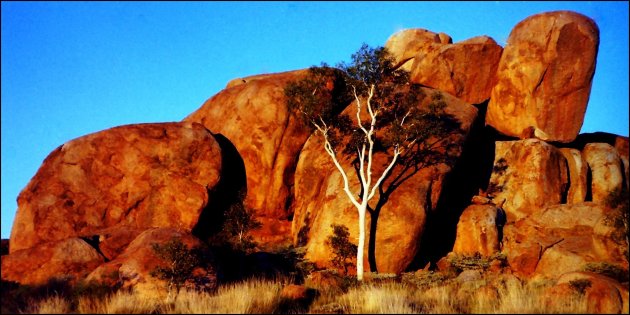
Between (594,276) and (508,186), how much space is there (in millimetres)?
20240

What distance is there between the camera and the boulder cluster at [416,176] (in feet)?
97.1

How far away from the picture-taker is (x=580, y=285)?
1606 cm

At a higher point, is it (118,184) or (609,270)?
(118,184)

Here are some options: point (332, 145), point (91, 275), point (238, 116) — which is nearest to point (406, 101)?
point (332, 145)

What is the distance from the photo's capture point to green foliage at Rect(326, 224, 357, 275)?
1139 inches

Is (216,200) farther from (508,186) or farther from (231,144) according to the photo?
(508,186)

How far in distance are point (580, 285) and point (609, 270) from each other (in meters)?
7.05

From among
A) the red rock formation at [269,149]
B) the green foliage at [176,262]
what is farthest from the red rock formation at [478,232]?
the green foliage at [176,262]

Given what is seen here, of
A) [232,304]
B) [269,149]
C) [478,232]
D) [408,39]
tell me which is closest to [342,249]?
[478,232]

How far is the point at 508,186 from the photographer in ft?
119

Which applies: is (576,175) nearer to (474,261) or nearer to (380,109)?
(474,261)

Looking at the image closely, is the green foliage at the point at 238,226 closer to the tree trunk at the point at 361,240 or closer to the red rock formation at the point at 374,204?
the red rock formation at the point at 374,204

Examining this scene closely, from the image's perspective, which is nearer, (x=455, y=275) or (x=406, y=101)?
(x=455, y=275)

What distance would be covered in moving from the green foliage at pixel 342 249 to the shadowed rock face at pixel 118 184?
32.6 ft
